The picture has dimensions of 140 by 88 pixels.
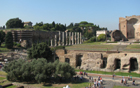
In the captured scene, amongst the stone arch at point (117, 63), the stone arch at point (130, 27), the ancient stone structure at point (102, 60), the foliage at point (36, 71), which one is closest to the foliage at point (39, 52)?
the ancient stone structure at point (102, 60)

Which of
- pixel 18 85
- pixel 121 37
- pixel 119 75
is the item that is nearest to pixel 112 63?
pixel 119 75

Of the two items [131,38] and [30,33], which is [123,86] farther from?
[30,33]

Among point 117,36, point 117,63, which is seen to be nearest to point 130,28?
point 117,36

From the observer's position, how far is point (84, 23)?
117 metres

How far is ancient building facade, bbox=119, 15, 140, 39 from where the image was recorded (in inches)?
1706

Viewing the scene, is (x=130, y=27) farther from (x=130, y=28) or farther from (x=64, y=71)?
(x=64, y=71)

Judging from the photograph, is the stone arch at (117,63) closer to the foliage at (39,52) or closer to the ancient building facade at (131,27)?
the foliage at (39,52)

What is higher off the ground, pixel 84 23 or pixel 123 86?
pixel 84 23

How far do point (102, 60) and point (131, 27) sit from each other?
19935 mm

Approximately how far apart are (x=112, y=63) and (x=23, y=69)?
48.4ft

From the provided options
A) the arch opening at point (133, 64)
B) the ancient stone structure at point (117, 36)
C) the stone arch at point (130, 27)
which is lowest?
the arch opening at point (133, 64)

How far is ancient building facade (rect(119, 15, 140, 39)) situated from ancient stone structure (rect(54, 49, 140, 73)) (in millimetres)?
17366

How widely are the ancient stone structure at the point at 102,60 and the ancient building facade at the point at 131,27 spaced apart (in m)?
17.4

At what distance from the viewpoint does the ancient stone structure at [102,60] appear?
2647 cm
